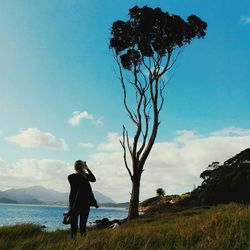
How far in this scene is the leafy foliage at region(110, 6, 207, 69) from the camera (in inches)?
976

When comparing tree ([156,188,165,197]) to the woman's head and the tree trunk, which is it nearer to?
the tree trunk

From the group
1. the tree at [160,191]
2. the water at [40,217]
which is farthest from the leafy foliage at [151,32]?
the tree at [160,191]

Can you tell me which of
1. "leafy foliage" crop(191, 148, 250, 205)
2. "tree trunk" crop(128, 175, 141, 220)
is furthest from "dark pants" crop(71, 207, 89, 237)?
"leafy foliage" crop(191, 148, 250, 205)

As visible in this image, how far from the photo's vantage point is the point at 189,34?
2534 centimetres

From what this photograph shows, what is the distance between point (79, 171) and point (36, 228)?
7.65ft

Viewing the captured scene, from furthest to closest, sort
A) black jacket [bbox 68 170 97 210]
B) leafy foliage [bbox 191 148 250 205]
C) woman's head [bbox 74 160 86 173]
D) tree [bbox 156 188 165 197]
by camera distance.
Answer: tree [bbox 156 188 165 197] → leafy foliage [bbox 191 148 250 205] → woman's head [bbox 74 160 86 173] → black jacket [bbox 68 170 97 210]

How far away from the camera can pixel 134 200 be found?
22500mm

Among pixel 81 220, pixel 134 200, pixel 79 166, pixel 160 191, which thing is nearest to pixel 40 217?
pixel 160 191

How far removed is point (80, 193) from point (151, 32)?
17481 millimetres

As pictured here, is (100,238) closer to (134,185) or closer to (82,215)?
(82,215)

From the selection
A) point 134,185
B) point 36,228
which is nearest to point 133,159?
point 134,185

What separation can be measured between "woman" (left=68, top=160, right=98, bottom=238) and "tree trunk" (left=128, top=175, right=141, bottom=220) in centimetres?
1259

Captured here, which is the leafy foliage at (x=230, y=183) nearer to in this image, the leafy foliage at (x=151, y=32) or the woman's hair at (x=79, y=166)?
the leafy foliage at (x=151, y=32)

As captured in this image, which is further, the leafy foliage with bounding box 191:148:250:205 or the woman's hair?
the leafy foliage with bounding box 191:148:250:205
